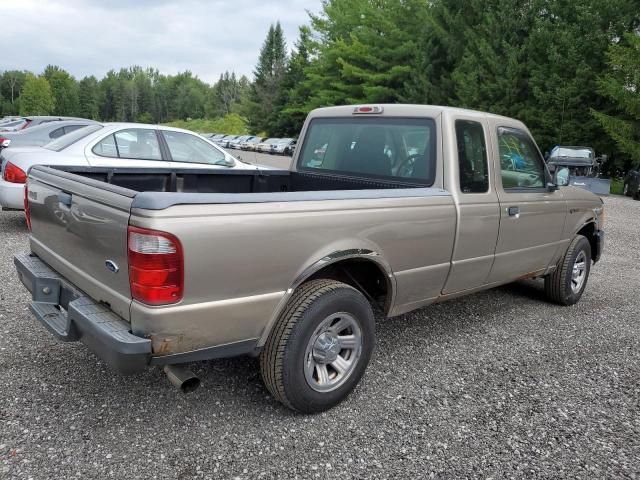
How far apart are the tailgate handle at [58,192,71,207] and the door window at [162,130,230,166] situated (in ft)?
15.5

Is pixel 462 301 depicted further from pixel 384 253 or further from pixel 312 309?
pixel 312 309

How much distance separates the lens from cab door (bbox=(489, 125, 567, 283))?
14.1ft

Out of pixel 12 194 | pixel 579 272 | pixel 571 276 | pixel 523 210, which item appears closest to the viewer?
pixel 523 210

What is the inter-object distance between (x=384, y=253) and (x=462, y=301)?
2.54 meters

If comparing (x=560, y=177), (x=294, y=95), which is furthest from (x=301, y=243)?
(x=294, y=95)

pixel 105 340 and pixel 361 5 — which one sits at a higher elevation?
pixel 361 5

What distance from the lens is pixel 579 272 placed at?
5.66 metres

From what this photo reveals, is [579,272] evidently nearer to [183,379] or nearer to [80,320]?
[183,379]

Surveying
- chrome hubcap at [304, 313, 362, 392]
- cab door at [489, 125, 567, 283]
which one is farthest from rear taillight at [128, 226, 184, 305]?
cab door at [489, 125, 567, 283]

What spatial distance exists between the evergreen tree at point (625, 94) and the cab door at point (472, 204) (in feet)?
76.8

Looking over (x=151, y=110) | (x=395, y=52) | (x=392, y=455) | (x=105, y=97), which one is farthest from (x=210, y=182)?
(x=105, y=97)

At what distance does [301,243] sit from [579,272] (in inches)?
162

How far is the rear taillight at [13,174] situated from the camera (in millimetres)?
7055

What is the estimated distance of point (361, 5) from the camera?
4462 cm
